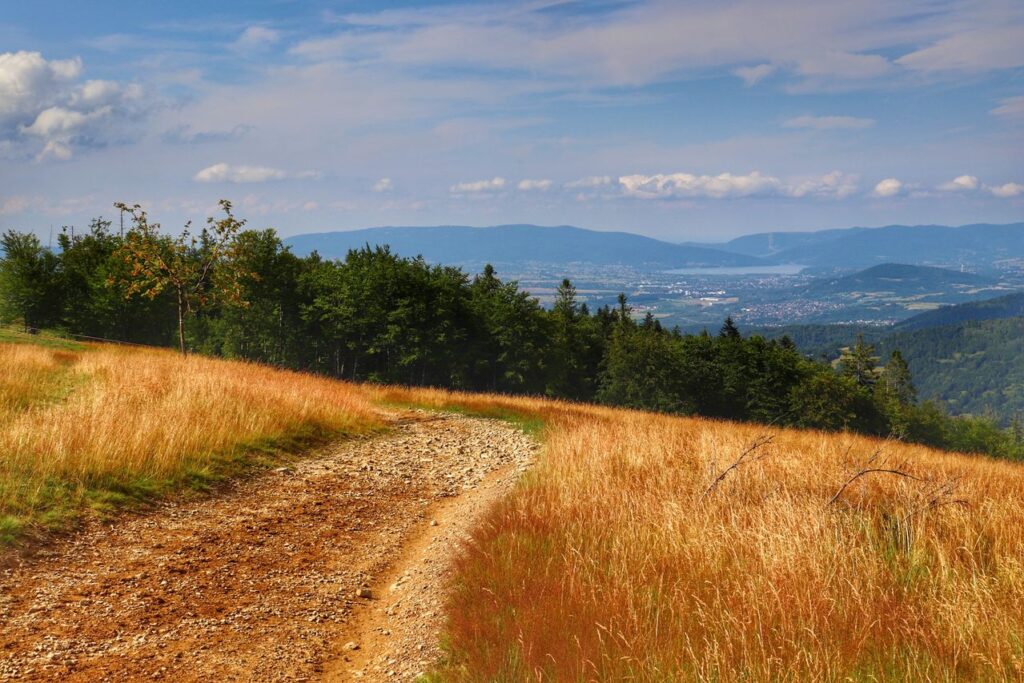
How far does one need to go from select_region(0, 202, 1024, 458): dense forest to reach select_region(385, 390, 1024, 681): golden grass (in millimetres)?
48956

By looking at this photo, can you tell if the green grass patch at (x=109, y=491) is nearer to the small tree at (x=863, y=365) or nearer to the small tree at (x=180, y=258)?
the small tree at (x=180, y=258)

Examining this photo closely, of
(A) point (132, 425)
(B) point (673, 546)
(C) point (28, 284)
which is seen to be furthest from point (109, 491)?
(C) point (28, 284)

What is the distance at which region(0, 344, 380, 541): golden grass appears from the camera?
865 centimetres

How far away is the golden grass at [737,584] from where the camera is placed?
4.42 m

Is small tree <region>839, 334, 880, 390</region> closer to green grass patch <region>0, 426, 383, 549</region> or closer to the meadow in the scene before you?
the meadow

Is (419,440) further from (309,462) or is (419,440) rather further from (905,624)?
(905,624)

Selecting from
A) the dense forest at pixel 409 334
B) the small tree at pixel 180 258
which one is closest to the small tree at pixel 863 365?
the dense forest at pixel 409 334

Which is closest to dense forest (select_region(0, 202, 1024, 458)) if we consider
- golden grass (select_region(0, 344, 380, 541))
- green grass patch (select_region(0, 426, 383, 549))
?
golden grass (select_region(0, 344, 380, 541))

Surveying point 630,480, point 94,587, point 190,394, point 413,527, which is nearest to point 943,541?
point 630,480

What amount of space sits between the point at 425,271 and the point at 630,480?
65.7 metres

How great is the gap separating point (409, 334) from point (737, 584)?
61.2 metres

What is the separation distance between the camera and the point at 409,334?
214 feet

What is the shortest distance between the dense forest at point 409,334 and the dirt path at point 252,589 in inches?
1782

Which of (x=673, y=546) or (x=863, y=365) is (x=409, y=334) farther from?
(x=863, y=365)
